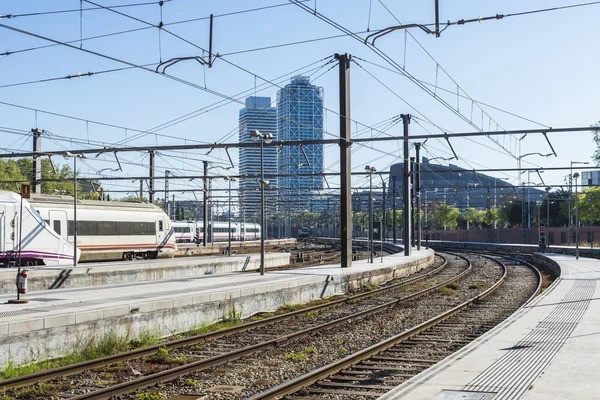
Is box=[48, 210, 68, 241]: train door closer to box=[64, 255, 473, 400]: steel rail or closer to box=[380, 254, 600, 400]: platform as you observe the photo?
box=[64, 255, 473, 400]: steel rail

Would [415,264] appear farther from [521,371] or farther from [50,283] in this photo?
[521,371]

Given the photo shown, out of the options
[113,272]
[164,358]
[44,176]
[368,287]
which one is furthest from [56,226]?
[44,176]

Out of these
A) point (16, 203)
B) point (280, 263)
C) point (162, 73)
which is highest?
point (162, 73)

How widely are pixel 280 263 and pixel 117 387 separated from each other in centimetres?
3426

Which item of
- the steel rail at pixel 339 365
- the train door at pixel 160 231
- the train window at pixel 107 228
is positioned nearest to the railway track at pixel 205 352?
the steel rail at pixel 339 365

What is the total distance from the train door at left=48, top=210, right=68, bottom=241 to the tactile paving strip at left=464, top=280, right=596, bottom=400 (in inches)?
965

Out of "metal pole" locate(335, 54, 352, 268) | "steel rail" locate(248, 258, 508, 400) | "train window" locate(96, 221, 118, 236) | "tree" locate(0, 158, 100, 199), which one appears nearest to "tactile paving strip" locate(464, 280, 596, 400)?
"steel rail" locate(248, 258, 508, 400)

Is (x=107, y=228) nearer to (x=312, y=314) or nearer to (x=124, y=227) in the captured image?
(x=124, y=227)

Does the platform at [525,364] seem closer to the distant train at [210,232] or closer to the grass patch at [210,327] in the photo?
the grass patch at [210,327]

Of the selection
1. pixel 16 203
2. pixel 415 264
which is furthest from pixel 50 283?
pixel 415 264

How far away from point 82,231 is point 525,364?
29.4 m

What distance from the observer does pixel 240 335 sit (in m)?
15.7

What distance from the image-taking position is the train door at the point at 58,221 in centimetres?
3346

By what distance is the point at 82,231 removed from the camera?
1414 inches
